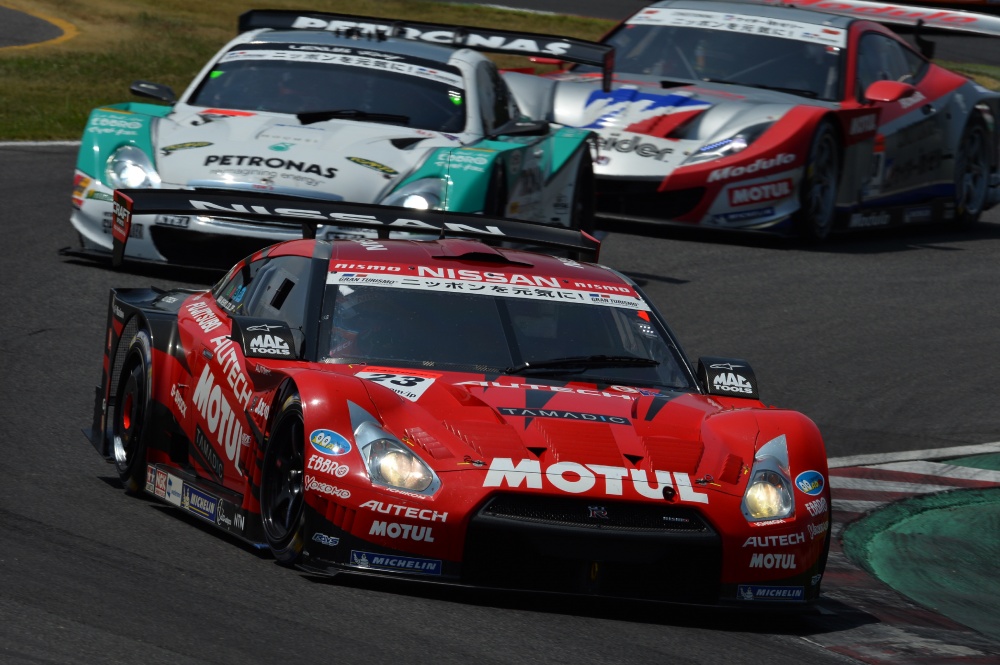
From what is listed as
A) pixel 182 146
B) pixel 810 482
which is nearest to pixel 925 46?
pixel 182 146

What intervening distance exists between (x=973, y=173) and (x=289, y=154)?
728cm

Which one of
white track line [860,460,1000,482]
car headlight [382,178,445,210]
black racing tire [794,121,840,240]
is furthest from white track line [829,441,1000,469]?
black racing tire [794,121,840,240]

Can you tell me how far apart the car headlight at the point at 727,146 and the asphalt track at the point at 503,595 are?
65 centimetres

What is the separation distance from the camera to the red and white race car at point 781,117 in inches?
512

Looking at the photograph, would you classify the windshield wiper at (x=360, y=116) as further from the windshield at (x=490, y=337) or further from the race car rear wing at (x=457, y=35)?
the windshield at (x=490, y=337)

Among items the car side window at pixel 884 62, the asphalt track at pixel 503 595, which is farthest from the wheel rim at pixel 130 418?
the car side window at pixel 884 62

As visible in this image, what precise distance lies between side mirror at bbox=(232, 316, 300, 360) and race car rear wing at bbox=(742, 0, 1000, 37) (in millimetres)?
9327

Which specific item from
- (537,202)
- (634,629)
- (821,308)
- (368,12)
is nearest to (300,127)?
(537,202)

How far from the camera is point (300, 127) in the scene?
10867 millimetres

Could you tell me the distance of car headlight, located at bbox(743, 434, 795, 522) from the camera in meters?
5.64

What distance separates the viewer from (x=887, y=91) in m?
13.5

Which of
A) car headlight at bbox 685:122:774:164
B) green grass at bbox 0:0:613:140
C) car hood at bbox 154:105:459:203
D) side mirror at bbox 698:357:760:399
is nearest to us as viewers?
side mirror at bbox 698:357:760:399

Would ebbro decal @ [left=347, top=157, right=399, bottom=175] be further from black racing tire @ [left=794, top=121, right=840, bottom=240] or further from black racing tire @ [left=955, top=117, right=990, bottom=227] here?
black racing tire @ [left=955, top=117, right=990, bottom=227]

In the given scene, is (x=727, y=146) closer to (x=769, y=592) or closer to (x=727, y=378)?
(x=727, y=378)
